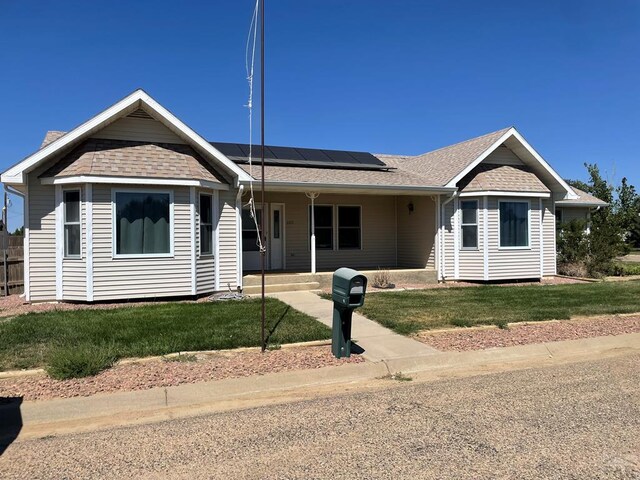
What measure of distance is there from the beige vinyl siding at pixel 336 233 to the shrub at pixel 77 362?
32.1 ft

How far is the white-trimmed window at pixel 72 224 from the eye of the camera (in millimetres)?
11195

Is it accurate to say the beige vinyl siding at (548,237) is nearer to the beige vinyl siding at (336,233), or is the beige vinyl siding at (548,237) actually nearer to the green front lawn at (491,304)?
the green front lawn at (491,304)

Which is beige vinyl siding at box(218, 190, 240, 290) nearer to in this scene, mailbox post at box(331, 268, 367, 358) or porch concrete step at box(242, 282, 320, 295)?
porch concrete step at box(242, 282, 320, 295)

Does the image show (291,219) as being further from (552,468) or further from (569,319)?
(552,468)

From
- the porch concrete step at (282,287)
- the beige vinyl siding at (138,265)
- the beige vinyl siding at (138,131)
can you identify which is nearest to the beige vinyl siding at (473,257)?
the porch concrete step at (282,287)

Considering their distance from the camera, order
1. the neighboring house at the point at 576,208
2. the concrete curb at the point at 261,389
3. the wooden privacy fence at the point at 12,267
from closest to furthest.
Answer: the concrete curb at the point at 261,389
the wooden privacy fence at the point at 12,267
the neighboring house at the point at 576,208

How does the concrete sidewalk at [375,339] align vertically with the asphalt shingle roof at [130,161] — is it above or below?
below

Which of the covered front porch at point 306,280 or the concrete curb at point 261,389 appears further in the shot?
the covered front porch at point 306,280

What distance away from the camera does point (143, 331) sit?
26.7ft

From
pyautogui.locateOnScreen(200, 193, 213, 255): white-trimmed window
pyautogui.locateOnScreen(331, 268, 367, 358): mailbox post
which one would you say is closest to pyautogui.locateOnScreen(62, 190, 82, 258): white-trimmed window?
pyautogui.locateOnScreen(200, 193, 213, 255): white-trimmed window

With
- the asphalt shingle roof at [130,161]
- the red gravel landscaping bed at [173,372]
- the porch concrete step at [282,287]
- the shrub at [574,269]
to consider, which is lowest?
the red gravel landscaping bed at [173,372]

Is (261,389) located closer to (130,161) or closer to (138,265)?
(138,265)

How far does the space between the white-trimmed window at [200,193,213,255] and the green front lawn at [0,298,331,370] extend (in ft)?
6.95

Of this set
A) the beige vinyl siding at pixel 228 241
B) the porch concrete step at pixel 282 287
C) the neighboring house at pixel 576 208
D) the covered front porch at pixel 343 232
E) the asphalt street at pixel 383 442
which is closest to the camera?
the asphalt street at pixel 383 442
